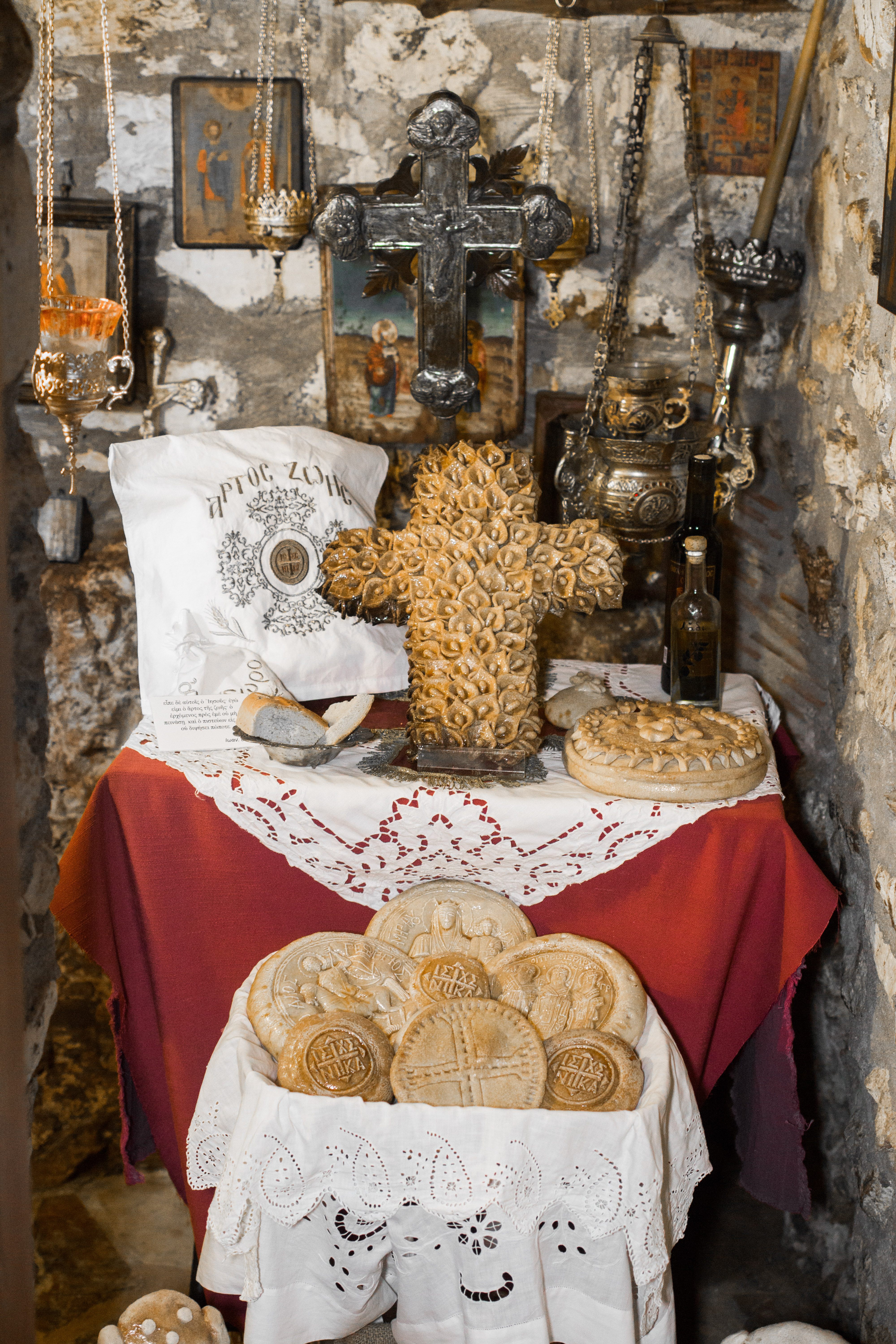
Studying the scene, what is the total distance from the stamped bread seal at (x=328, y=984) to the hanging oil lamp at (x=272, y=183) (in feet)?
4.16

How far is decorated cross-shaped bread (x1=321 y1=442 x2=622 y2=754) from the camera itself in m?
1.62

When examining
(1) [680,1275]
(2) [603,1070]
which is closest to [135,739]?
(2) [603,1070]

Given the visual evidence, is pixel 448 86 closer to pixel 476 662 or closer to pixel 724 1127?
pixel 476 662

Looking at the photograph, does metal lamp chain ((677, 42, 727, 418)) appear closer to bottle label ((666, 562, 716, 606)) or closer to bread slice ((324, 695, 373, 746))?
bottle label ((666, 562, 716, 606))

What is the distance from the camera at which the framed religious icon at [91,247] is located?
2172mm

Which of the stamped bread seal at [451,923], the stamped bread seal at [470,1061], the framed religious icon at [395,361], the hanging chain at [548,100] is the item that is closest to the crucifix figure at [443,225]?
the hanging chain at [548,100]

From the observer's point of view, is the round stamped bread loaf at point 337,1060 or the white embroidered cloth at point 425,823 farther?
the white embroidered cloth at point 425,823

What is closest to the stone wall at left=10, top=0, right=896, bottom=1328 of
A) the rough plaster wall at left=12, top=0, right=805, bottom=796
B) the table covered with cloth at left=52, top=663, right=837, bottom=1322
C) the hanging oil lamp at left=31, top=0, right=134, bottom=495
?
the rough plaster wall at left=12, top=0, right=805, bottom=796

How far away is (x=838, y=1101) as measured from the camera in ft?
6.30

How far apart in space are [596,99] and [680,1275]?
2175 mm

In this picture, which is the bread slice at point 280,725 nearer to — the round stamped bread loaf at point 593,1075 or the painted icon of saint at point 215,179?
the round stamped bread loaf at point 593,1075

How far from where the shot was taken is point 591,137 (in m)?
2.20

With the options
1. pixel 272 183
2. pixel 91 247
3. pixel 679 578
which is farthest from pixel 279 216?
pixel 679 578

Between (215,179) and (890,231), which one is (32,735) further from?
(890,231)
